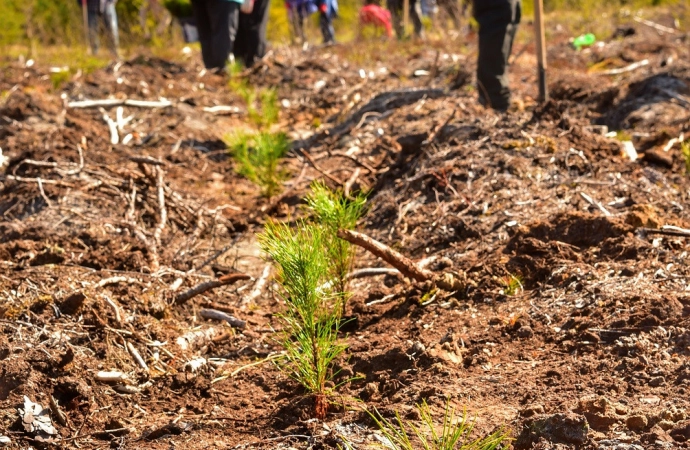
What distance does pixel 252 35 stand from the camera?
9.38 m

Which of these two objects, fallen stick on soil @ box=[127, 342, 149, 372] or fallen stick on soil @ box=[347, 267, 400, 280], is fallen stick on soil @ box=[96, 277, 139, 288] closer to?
fallen stick on soil @ box=[127, 342, 149, 372]

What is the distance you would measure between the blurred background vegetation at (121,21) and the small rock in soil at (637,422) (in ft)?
31.7

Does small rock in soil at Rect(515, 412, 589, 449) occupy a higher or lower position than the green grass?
higher

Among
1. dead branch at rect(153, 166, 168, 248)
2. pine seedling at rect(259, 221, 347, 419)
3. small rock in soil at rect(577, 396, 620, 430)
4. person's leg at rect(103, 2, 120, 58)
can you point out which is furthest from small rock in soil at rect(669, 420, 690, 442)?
person's leg at rect(103, 2, 120, 58)

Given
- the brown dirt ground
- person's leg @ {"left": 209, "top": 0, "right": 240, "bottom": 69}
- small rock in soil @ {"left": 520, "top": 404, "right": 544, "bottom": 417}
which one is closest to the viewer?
small rock in soil @ {"left": 520, "top": 404, "right": 544, "bottom": 417}

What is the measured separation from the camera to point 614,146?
4.41m

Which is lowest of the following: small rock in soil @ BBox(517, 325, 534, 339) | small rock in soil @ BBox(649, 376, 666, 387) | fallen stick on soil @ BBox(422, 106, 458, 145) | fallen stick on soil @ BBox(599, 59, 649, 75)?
fallen stick on soil @ BBox(599, 59, 649, 75)

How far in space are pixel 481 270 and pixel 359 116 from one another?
340 cm

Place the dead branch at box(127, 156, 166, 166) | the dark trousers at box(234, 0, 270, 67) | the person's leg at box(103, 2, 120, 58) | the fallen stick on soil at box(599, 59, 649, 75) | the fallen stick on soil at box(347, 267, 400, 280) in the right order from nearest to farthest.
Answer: the fallen stick on soil at box(347, 267, 400, 280)
the dead branch at box(127, 156, 166, 166)
the fallen stick on soil at box(599, 59, 649, 75)
the dark trousers at box(234, 0, 270, 67)
the person's leg at box(103, 2, 120, 58)

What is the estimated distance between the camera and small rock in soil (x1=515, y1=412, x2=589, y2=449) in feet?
6.68

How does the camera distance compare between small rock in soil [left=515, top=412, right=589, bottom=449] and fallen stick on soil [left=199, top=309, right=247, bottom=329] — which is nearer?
small rock in soil [left=515, top=412, right=589, bottom=449]

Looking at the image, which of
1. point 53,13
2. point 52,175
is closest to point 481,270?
point 52,175

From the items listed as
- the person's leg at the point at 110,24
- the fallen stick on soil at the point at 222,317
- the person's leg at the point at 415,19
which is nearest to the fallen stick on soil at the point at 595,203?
the fallen stick on soil at the point at 222,317

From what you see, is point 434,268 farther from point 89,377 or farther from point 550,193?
point 89,377
